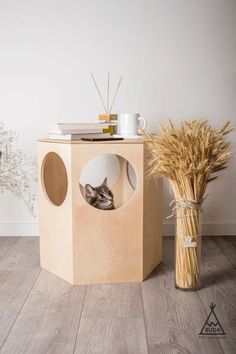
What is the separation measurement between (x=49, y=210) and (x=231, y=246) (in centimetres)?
119

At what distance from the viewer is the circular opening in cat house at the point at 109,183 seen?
226cm

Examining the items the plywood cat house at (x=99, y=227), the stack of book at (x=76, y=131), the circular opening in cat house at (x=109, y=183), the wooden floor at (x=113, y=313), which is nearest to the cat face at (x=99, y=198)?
the circular opening in cat house at (x=109, y=183)

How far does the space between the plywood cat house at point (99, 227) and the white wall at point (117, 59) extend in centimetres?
68

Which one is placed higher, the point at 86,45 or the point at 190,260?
the point at 86,45

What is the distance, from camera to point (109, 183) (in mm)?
2816

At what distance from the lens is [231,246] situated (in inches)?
104

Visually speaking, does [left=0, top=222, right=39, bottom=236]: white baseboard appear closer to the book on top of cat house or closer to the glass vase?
the book on top of cat house

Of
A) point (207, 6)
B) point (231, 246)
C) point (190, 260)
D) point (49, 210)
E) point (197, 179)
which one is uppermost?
point (207, 6)

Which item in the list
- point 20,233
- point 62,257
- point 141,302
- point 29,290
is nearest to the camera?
point 141,302

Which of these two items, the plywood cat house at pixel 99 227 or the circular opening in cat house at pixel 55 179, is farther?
the circular opening in cat house at pixel 55 179

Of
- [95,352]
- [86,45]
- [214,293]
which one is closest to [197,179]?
[214,293]

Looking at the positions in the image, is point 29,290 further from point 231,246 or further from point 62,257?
point 231,246

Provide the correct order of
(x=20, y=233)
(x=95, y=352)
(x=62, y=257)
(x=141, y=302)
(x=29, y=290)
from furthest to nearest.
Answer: (x=20, y=233) → (x=62, y=257) → (x=29, y=290) → (x=141, y=302) → (x=95, y=352)

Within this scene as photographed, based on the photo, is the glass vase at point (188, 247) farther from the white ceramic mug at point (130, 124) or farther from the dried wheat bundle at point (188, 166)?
the white ceramic mug at point (130, 124)
